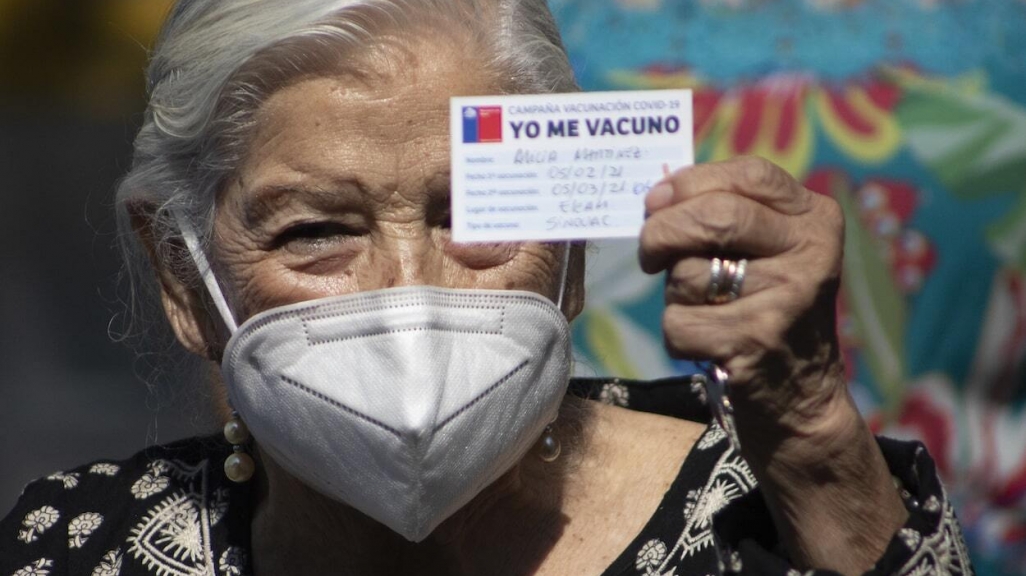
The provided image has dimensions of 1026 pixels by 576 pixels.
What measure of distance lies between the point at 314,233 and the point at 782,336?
852 mm

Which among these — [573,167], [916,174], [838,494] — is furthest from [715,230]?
[916,174]

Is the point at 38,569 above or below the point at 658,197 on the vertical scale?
below

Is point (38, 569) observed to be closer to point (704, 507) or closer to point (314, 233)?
point (314, 233)

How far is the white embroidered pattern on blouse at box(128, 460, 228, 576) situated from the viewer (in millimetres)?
2369

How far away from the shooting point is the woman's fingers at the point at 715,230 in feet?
4.74

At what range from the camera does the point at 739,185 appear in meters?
1.47

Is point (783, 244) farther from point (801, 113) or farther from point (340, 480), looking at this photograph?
point (801, 113)

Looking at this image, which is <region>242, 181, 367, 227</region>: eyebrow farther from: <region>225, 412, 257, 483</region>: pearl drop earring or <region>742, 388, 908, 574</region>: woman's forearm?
<region>742, 388, 908, 574</region>: woman's forearm

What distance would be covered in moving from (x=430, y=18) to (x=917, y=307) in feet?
6.65

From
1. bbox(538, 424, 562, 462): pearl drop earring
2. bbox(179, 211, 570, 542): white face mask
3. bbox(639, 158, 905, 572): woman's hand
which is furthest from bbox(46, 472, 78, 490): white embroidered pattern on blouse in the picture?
bbox(639, 158, 905, 572): woman's hand

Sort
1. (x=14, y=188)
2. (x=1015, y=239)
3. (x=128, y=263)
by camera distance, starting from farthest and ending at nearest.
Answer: (x=14, y=188) → (x=1015, y=239) → (x=128, y=263)

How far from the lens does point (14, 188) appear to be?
6078 mm

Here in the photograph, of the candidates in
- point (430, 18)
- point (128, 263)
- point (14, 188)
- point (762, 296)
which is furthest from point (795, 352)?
point (14, 188)

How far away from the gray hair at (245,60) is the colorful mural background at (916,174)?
1519mm
